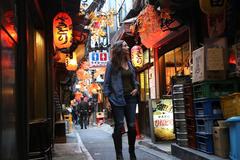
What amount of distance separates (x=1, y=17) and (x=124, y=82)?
293 cm

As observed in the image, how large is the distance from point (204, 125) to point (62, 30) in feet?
23.3

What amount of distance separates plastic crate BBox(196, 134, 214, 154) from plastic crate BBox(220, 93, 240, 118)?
0.56 m

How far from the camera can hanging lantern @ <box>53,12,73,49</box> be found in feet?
43.3

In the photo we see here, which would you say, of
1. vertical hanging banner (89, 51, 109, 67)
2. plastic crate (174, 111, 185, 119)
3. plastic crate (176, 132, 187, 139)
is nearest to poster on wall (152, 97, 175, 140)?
plastic crate (174, 111, 185, 119)

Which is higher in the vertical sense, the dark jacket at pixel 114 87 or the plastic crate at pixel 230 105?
the dark jacket at pixel 114 87

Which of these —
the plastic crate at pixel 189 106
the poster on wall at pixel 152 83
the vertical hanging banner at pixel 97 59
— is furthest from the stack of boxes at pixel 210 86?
the vertical hanging banner at pixel 97 59

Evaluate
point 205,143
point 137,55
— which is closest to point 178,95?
point 205,143

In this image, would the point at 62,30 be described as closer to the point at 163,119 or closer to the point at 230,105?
the point at 163,119

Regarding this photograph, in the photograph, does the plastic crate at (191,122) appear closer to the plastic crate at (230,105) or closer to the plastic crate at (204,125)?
the plastic crate at (204,125)

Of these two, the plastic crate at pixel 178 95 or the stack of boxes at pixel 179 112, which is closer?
the stack of boxes at pixel 179 112

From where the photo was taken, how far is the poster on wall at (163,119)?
1174cm

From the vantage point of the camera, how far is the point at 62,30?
13.3 m

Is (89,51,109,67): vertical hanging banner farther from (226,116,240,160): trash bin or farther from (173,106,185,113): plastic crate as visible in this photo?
(226,116,240,160): trash bin

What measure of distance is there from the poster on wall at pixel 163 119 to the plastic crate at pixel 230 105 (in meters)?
4.81
